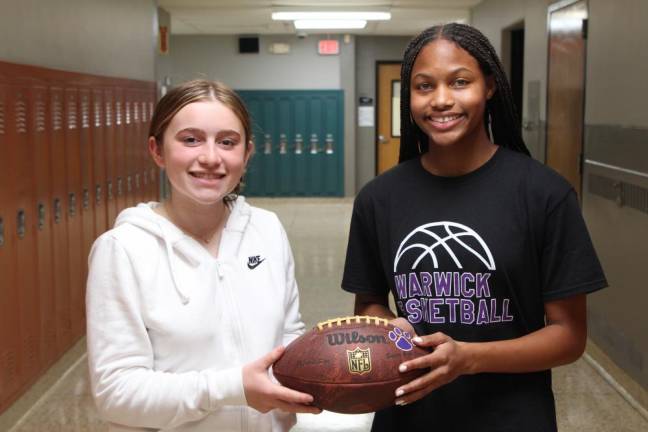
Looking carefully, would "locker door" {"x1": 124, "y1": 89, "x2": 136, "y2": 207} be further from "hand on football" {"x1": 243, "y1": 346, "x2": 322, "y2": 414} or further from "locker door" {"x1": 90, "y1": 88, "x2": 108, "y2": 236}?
"hand on football" {"x1": 243, "y1": 346, "x2": 322, "y2": 414}

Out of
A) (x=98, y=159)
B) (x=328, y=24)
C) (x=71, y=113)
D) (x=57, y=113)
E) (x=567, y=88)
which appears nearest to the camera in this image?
(x=57, y=113)

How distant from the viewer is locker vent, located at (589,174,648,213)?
4.41 metres

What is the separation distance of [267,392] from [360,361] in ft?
0.60

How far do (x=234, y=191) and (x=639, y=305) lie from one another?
3293 mm

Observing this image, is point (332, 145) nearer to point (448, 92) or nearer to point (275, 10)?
point (275, 10)

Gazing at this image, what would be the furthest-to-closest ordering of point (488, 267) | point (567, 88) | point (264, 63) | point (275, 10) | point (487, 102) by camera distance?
point (264, 63), point (275, 10), point (567, 88), point (487, 102), point (488, 267)

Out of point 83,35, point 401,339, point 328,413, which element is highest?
point 83,35

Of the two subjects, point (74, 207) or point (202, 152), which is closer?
point (202, 152)

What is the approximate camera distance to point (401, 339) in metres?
1.54

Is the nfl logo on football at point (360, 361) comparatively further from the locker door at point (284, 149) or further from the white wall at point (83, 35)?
the locker door at point (284, 149)

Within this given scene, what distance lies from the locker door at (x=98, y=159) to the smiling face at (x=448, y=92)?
4453mm

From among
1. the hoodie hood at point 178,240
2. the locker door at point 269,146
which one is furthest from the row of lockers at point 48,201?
the locker door at point 269,146

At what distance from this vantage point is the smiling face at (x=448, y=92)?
1.60 metres

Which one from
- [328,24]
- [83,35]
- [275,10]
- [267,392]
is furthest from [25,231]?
[328,24]
